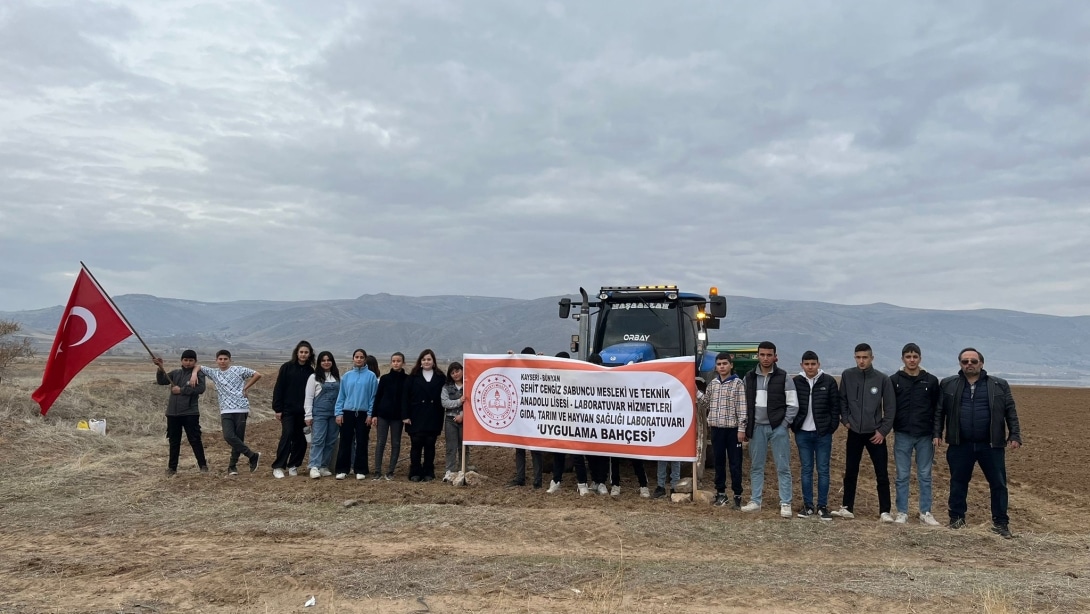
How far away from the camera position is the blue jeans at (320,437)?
32.3 feet

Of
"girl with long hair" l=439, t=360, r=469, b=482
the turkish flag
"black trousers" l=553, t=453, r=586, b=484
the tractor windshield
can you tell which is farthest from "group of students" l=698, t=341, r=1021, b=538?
the turkish flag

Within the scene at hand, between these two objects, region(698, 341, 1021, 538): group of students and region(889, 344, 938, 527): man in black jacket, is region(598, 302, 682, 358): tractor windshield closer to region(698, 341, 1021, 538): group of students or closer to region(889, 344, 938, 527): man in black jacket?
region(698, 341, 1021, 538): group of students

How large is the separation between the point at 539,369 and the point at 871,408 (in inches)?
159

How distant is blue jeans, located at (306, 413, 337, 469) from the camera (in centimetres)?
985

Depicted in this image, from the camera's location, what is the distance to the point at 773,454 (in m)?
8.08

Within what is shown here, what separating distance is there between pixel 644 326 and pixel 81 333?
25.5 ft

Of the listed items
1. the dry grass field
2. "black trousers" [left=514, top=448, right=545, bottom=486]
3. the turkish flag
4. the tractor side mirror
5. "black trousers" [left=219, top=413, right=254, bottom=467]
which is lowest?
the dry grass field

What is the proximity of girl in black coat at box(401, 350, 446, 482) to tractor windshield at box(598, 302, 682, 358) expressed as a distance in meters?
2.85

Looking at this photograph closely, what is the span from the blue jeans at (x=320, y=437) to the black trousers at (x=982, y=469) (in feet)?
25.2

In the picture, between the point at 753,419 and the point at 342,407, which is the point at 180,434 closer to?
the point at 342,407

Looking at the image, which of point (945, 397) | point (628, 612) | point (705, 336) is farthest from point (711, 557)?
point (705, 336)

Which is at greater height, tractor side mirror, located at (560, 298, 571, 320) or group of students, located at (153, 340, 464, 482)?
tractor side mirror, located at (560, 298, 571, 320)

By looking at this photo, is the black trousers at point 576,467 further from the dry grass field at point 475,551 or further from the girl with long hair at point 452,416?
the girl with long hair at point 452,416

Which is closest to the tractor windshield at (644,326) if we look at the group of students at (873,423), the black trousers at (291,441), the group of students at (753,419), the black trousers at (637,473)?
the group of students at (753,419)
